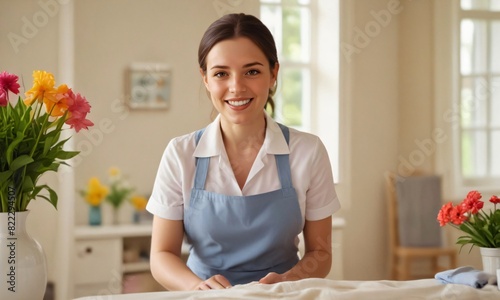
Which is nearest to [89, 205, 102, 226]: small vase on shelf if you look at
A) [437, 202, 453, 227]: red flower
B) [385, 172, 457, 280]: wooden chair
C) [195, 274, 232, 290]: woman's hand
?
[385, 172, 457, 280]: wooden chair

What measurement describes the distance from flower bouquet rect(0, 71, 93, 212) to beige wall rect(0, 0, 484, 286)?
2605 millimetres

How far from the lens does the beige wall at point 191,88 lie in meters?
4.49

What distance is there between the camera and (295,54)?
5418 mm

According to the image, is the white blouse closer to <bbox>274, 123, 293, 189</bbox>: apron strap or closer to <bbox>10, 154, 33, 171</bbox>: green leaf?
<bbox>274, 123, 293, 189</bbox>: apron strap

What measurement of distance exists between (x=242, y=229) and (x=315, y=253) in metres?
0.23

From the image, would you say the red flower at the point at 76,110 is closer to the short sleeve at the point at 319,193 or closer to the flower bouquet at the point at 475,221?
the short sleeve at the point at 319,193

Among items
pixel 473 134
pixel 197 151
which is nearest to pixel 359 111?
pixel 473 134

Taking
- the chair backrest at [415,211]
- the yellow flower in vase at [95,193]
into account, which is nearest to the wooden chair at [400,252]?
the chair backrest at [415,211]

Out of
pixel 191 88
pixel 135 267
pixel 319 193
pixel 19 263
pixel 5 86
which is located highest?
pixel 191 88

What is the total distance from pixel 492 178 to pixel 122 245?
3.13 meters

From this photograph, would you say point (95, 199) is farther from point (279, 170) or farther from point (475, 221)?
point (475, 221)

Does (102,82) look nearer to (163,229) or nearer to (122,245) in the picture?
(122,245)

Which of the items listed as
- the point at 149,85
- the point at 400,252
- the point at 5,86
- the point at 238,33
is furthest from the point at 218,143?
the point at 400,252

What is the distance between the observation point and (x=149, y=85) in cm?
466
